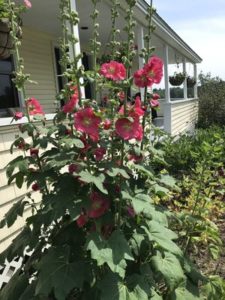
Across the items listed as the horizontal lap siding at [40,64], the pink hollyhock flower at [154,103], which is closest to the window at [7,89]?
the horizontal lap siding at [40,64]

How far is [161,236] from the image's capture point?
81.5 inches

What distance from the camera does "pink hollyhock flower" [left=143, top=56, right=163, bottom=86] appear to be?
6.79 ft

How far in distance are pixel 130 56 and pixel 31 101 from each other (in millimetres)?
721

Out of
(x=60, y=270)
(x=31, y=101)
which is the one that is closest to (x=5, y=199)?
(x=31, y=101)

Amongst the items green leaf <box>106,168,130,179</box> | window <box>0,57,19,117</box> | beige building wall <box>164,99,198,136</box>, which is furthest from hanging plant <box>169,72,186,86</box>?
green leaf <box>106,168,130,179</box>

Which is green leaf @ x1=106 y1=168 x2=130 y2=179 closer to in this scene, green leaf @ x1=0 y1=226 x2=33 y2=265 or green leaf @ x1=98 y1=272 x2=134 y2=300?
green leaf @ x1=98 y1=272 x2=134 y2=300

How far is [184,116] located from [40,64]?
740 cm

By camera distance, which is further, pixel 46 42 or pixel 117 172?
pixel 46 42

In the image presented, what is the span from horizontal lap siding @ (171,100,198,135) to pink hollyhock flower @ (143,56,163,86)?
8818 mm

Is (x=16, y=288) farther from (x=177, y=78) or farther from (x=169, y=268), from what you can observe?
(x=177, y=78)

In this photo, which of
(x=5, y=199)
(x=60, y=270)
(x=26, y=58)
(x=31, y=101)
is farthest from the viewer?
(x=26, y=58)

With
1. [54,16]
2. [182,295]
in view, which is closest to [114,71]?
[182,295]

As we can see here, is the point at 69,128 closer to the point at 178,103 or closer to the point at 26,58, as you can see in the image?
the point at 26,58

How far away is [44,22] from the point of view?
7.16 m
